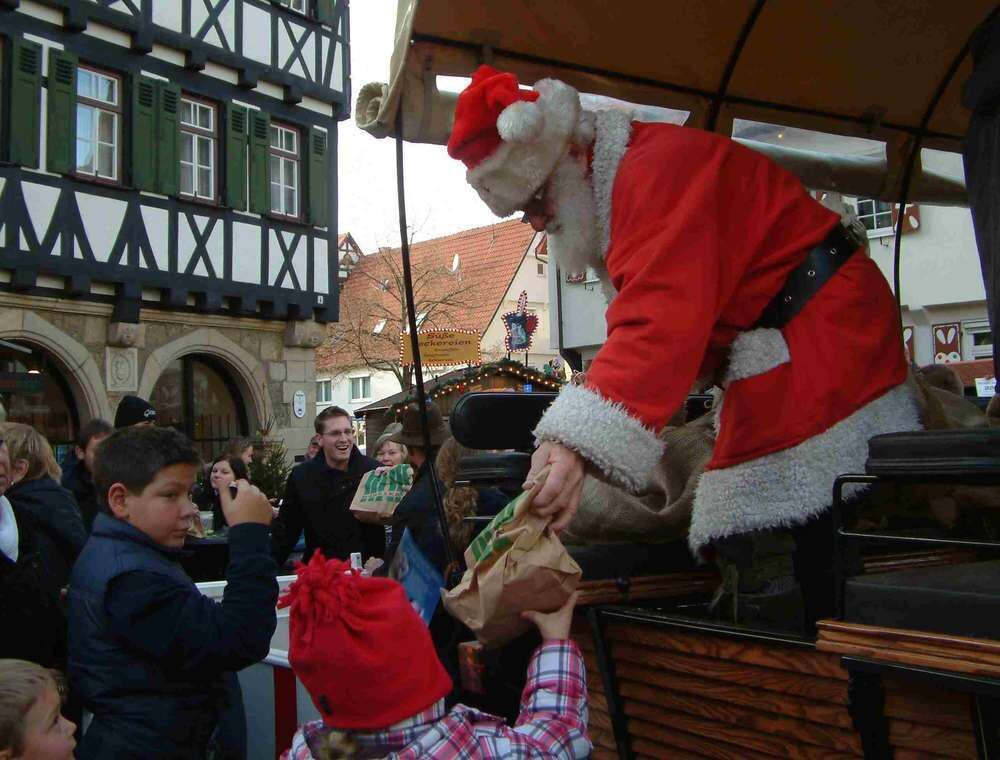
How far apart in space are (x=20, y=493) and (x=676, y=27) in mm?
2606

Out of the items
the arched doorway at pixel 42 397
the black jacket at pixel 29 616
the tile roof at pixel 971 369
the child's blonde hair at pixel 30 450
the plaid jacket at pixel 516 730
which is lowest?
the plaid jacket at pixel 516 730

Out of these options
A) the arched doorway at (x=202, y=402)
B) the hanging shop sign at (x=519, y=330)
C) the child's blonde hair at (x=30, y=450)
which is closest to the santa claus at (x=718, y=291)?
the child's blonde hair at (x=30, y=450)

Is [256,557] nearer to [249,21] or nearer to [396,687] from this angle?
[396,687]

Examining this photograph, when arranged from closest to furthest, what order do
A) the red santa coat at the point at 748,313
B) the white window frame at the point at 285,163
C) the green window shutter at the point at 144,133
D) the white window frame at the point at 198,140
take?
1. the red santa coat at the point at 748,313
2. the green window shutter at the point at 144,133
3. the white window frame at the point at 198,140
4. the white window frame at the point at 285,163

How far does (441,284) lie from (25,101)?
16.4 meters

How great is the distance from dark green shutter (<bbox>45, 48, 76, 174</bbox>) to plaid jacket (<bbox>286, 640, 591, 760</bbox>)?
11.7 metres

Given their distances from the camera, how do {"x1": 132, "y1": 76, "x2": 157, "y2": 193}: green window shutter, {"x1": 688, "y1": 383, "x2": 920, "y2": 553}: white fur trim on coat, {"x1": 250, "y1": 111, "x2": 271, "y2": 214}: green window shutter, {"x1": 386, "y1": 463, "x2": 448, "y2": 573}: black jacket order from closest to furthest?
1. {"x1": 688, "y1": 383, "x2": 920, "y2": 553}: white fur trim on coat
2. {"x1": 386, "y1": 463, "x2": 448, "y2": 573}: black jacket
3. {"x1": 132, "y1": 76, "x2": 157, "y2": 193}: green window shutter
4. {"x1": 250, "y1": 111, "x2": 271, "y2": 214}: green window shutter

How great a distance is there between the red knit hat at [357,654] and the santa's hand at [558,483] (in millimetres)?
333

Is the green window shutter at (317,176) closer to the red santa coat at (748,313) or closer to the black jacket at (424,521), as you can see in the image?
the black jacket at (424,521)

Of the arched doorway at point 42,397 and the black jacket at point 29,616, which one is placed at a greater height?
the arched doorway at point 42,397

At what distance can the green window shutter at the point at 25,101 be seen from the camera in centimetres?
1170

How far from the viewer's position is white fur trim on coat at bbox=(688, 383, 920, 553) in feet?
6.43

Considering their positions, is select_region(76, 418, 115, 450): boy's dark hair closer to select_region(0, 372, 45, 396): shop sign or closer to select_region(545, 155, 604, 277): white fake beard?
select_region(545, 155, 604, 277): white fake beard

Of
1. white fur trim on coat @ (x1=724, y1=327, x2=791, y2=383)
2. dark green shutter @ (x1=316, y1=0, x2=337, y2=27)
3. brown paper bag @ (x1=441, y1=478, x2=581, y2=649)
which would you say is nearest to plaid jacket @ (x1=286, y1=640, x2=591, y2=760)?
brown paper bag @ (x1=441, y1=478, x2=581, y2=649)
